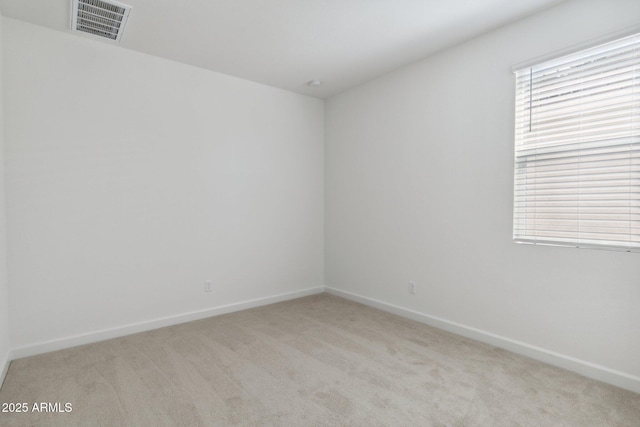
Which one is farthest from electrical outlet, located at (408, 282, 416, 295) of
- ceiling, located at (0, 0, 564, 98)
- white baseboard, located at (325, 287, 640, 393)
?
ceiling, located at (0, 0, 564, 98)

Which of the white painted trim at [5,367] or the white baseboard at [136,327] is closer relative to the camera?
the white painted trim at [5,367]

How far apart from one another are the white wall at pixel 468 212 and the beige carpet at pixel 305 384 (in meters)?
0.33

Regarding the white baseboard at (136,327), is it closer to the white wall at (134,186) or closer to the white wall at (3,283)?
the white wall at (134,186)

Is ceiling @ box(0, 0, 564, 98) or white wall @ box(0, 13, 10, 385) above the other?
ceiling @ box(0, 0, 564, 98)

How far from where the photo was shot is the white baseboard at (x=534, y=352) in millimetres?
2338

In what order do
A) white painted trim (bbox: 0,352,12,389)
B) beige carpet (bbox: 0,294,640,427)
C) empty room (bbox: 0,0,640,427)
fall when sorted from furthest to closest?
white painted trim (bbox: 0,352,12,389) → empty room (bbox: 0,0,640,427) → beige carpet (bbox: 0,294,640,427)

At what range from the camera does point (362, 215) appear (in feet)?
14.2

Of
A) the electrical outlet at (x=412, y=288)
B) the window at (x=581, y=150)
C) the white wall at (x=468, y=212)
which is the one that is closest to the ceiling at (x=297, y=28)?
the white wall at (x=468, y=212)

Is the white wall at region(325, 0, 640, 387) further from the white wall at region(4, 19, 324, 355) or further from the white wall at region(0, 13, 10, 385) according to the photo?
the white wall at region(0, 13, 10, 385)

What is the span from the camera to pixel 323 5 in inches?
102

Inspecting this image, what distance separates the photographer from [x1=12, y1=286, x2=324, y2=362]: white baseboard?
2.85 m

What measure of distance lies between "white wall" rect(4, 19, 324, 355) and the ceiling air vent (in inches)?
9.1

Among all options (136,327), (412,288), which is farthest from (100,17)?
(412,288)

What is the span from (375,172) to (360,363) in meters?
2.21
